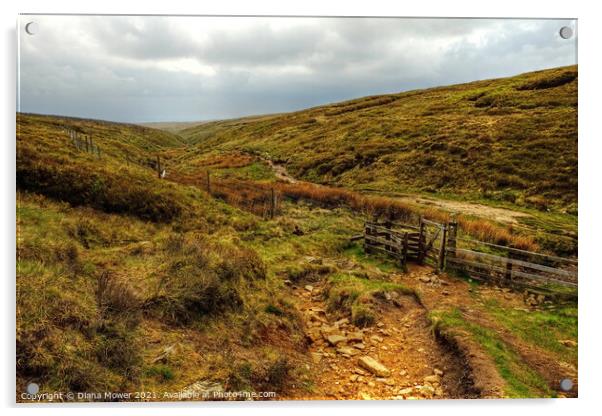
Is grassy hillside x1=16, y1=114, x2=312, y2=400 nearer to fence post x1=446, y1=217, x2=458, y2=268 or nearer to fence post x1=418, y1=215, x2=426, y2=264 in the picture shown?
fence post x1=418, y1=215, x2=426, y2=264

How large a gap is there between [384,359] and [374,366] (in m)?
0.28

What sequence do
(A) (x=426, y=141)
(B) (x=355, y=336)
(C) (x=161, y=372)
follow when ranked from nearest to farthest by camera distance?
1. (C) (x=161, y=372)
2. (B) (x=355, y=336)
3. (A) (x=426, y=141)

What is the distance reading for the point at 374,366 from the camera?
16.2 ft

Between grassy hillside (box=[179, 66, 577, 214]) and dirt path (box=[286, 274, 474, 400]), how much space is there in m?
3.45

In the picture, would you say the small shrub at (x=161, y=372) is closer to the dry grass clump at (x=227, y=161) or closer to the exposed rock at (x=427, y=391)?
the exposed rock at (x=427, y=391)

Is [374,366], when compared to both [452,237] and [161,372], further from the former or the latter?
[452,237]

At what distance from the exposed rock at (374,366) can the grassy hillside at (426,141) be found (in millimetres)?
4301

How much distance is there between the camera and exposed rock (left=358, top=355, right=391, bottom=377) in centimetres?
488

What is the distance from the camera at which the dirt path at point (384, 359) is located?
4742 mm

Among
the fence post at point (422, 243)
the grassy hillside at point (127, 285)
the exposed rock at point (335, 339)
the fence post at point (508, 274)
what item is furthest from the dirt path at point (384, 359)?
the fence post at point (422, 243)

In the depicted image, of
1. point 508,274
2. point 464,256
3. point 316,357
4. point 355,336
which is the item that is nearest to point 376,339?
point 355,336

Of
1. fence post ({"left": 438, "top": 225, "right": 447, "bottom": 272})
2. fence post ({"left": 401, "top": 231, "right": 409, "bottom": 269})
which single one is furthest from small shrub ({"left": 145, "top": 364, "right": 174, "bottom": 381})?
fence post ({"left": 438, "top": 225, "right": 447, "bottom": 272})

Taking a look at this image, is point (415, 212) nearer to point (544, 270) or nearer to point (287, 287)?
point (544, 270)

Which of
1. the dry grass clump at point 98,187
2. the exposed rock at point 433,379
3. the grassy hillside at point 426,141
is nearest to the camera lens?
the exposed rock at point 433,379
